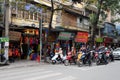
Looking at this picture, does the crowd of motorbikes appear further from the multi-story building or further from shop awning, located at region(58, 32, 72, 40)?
shop awning, located at region(58, 32, 72, 40)

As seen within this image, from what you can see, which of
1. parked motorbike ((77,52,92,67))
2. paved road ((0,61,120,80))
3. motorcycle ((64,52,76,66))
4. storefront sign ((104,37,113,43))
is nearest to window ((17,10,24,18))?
motorcycle ((64,52,76,66))

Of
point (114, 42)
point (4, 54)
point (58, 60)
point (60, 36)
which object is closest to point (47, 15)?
point (60, 36)

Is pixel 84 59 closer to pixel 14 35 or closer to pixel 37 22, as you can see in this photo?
pixel 14 35

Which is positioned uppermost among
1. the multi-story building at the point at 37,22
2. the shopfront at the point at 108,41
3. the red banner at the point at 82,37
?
the multi-story building at the point at 37,22

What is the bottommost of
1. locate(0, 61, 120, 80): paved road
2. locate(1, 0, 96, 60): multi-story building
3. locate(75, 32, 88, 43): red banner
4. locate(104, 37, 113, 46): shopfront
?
locate(0, 61, 120, 80): paved road

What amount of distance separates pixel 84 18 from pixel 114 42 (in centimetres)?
1632

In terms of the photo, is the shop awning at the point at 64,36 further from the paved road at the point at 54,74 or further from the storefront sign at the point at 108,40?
the storefront sign at the point at 108,40

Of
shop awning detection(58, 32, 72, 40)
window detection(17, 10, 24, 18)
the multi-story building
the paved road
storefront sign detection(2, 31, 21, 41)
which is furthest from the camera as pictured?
shop awning detection(58, 32, 72, 40)

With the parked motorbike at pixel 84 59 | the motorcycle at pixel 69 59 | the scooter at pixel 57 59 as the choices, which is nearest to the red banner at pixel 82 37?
the scooter at pixel 57 59

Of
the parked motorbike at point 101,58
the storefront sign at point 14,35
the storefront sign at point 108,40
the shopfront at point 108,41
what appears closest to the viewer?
the storefront sign at point 14,35

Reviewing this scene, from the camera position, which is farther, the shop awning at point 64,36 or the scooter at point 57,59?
the shop awning at point 64,36

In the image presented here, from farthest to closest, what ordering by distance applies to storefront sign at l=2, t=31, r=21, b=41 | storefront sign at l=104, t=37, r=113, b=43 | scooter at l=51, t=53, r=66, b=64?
storefront sign at l=104, t=37, r=113, b=43
storefront sign at l=2, t=31, r=21, b=41
scooter at l=51, t=53, r=66, b=64

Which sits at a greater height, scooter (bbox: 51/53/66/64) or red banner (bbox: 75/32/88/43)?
red banner (bbox: 75/32/88/43)

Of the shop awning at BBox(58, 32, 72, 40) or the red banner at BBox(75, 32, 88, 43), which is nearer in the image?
the shop awning at BBox(58, 32, 72, 40)
